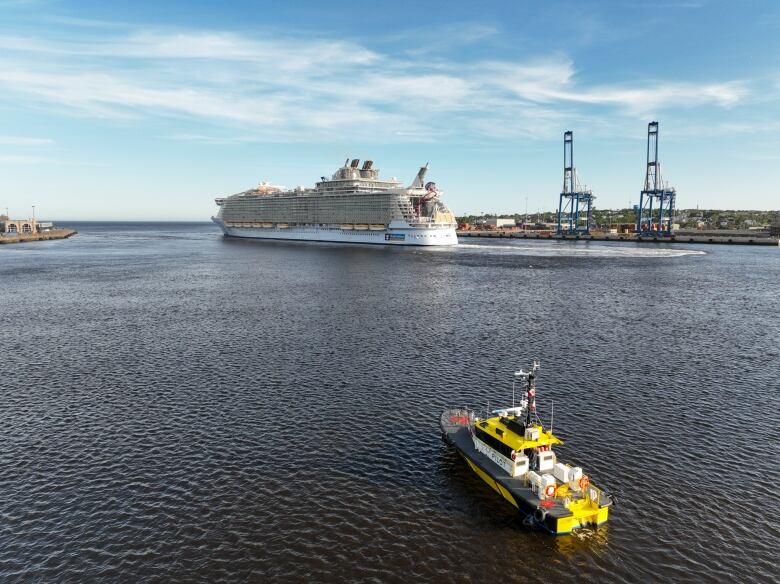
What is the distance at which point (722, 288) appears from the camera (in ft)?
293

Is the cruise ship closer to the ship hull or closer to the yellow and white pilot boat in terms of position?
the ship hull

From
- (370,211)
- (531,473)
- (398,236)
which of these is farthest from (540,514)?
A: (370,211)

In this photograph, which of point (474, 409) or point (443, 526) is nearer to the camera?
point (443, 526)

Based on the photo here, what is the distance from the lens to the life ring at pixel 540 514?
22.2 meters

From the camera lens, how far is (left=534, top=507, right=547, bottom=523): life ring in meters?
22.2

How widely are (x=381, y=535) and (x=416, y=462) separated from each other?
6.55 meters

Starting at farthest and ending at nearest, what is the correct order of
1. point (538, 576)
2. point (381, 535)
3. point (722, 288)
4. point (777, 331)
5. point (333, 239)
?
1. point (333, 239)
2. point (722, 288)
3. point (777, 331)
4. point (381, 535)
5. point (538, 576)

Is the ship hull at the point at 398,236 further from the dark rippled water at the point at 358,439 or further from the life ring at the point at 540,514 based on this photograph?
the life ring at the point at 540,514

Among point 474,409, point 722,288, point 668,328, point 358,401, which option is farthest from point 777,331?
point 358,401

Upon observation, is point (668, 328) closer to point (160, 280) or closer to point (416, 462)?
point (416, 462)

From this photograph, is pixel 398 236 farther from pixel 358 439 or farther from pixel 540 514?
pixel 540 514

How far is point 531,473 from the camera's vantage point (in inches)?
962

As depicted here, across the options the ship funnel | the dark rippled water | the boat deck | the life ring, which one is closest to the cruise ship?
the ship funnel

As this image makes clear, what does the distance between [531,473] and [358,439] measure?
10.9 m
